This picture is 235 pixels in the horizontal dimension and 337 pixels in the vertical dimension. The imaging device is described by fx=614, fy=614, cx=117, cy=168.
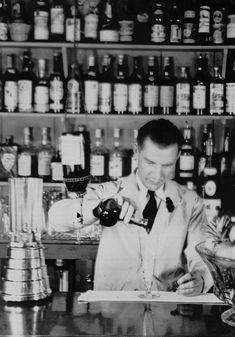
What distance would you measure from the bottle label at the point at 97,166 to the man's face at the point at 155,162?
937mm

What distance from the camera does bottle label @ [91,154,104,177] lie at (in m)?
3.32

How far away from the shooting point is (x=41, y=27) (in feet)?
10.6

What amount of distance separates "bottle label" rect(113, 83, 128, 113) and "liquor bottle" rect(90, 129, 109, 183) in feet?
0.53

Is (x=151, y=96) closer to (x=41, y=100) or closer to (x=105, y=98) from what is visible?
(x=105, y=98)

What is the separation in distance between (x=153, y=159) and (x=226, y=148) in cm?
119

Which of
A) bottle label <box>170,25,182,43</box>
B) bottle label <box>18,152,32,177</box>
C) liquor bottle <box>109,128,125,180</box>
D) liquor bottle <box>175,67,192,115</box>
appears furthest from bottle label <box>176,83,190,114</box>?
bottle label <box>18,152,32,177</box>

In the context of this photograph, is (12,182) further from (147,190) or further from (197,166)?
(197,166)

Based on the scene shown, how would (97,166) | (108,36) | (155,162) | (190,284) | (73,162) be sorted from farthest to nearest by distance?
1. (97,166)
2. (108,36)
3. (155,162)
4. (73,162)
5. (190,284)

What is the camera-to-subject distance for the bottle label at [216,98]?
3236 mm

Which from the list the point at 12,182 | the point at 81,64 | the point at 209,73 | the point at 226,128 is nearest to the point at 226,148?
the point at 226,128

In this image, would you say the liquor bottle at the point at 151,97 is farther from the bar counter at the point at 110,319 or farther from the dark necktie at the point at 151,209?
the bar counter at the point at 110,319

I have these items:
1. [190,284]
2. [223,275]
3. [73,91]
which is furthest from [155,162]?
[73,91]

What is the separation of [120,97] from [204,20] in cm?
60

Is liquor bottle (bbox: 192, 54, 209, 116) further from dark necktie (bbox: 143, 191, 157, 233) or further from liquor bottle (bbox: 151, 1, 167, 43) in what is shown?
dark necktie (bbox: 143, 191, 157, 233)
